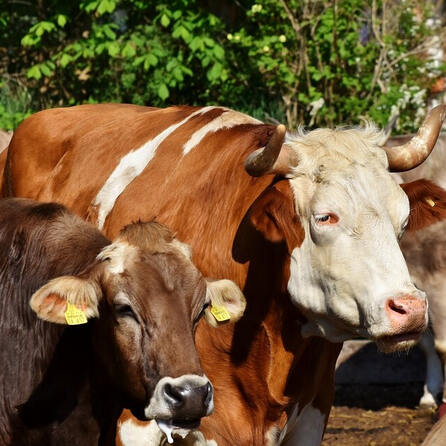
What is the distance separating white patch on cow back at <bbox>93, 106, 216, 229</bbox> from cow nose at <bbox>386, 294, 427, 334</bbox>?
73.1 inches

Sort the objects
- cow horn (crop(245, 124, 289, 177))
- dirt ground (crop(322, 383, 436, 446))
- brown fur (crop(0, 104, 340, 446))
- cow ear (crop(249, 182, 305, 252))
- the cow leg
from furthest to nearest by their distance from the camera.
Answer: the cow leg < dirt ground (crop(322, 383, 436, 446)) < brown fur (crop(0, 104, 340, 446)) < cow ear (crop(249, 182, 305, 252)) < cow horn (crop(245, 124, 289, 177))

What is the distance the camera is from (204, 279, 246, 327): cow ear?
4.62m

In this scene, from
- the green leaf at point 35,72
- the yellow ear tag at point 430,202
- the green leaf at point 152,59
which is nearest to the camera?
the yellow ear tag at point 430,202

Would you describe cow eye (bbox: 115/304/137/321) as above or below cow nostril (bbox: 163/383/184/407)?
above

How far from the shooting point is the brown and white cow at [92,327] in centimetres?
429

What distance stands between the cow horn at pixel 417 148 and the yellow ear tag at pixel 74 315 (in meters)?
1.77

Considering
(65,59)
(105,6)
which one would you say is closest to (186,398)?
(105,6)

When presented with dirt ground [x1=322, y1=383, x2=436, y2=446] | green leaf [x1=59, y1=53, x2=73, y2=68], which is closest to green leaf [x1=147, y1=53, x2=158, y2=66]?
green leaf [x1=59, y1=53, x2=73, y2=68]

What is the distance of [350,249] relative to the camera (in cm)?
482

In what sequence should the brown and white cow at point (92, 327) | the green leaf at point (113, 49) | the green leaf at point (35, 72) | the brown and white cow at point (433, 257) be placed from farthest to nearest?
the green leaf at point (35, 72) → the green leaf at point (113, 49) → the brown and white cow at point (433, 257) → the brown and white cow at point (92, 327)

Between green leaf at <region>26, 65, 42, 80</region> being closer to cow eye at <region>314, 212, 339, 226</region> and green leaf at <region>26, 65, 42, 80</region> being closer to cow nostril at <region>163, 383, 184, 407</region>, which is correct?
cow eye at <region>314, 212, 339, 226</region>

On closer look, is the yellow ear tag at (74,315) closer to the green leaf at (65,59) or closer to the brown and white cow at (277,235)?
the brown and white cow at (277,235)

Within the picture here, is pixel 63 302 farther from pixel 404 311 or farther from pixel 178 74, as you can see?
pixel 178 74

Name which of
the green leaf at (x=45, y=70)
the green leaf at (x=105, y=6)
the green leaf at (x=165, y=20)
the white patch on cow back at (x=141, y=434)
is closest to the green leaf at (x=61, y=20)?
the green leaf at (x=45, y=70)
